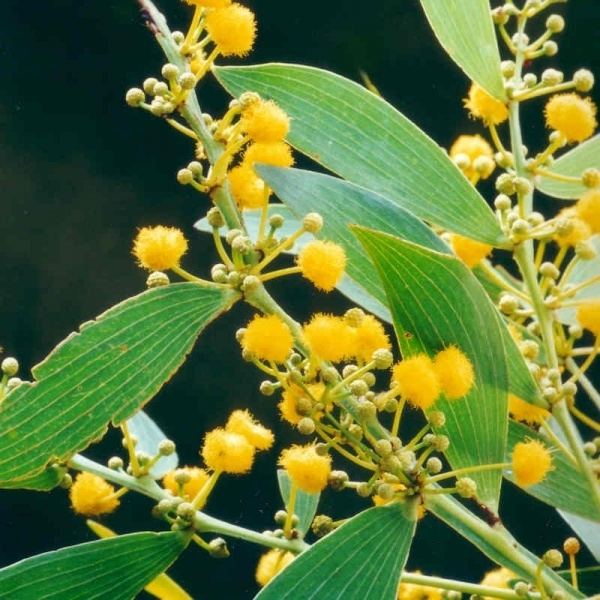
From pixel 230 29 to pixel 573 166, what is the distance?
0.34 metres

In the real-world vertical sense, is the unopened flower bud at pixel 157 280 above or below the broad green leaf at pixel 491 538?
above

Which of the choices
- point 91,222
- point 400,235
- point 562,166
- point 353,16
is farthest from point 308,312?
point 400,235

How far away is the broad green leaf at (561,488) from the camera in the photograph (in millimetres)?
768

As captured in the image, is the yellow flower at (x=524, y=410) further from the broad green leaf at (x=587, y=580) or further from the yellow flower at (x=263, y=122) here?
→ the yellow flower at (x=263, y=122)

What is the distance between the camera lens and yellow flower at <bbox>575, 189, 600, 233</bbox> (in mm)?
669

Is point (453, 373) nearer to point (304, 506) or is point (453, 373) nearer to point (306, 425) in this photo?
point (306, 425)

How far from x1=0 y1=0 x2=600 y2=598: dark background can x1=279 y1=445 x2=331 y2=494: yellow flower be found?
101cm

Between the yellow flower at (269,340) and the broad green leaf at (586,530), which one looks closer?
the yellow flower at (269,340)

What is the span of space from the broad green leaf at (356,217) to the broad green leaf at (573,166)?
180mm

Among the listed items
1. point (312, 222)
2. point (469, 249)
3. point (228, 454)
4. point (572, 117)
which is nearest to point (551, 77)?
point (572, 117)

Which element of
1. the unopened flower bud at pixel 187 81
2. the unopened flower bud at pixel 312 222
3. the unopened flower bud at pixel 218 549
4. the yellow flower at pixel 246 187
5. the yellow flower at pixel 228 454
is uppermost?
the unopened flower bud at pixel 187 81

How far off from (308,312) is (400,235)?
1038mm

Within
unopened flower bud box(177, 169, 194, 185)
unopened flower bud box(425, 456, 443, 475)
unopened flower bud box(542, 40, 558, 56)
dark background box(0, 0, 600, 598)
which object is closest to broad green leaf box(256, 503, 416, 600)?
unopened flower bud box(425, 456, 443, 475)

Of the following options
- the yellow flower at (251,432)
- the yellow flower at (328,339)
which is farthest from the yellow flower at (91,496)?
the yellow flower at (328,339)
